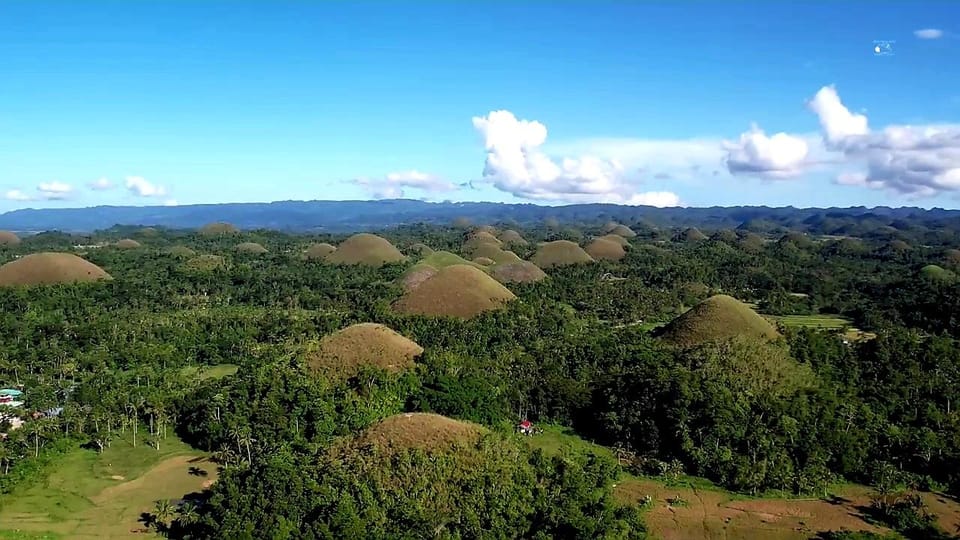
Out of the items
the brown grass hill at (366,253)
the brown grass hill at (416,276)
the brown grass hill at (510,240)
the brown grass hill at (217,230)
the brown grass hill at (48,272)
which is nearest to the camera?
the brown grass hill at (48,272)

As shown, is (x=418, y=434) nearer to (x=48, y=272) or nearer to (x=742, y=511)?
(x=742, y=511)

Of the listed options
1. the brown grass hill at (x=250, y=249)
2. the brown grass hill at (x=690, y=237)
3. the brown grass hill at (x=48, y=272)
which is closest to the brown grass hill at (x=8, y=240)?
the brown grass hill at (x=250, y=249)

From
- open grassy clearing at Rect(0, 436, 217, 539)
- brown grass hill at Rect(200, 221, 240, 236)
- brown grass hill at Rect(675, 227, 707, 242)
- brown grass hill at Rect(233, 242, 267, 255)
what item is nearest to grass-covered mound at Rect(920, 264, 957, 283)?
brown grass hill at Rect(675, 227, 707, 242)

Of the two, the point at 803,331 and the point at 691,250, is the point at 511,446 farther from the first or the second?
the point at 691,250

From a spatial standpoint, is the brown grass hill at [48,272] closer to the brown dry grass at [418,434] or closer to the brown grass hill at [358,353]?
the brown grass hill at [358,353]

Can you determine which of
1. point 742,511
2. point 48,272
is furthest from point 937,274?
point 48,272

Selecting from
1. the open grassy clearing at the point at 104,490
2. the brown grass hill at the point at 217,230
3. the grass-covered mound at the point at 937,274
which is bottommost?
the open grassy clearing at the point at 104,490
